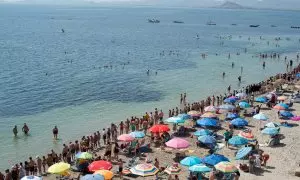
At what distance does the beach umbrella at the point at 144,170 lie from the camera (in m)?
21.7

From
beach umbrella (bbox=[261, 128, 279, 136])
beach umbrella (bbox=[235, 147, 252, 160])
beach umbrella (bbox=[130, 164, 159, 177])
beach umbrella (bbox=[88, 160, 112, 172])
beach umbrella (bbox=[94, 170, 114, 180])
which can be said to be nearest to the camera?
beach umbrella (bbox=[94, 170, 114, 180])

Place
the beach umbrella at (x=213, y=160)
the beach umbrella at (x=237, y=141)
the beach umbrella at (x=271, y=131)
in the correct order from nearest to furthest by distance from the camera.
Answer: the beach umbrella at (x=213, y=160)
the beach umbrella at (x=237, y=141)
the beach umbrella at (x=271, y=131)

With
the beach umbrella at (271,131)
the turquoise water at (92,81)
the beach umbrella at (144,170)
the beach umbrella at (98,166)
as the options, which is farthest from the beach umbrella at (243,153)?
the turquoise water at (92,81)

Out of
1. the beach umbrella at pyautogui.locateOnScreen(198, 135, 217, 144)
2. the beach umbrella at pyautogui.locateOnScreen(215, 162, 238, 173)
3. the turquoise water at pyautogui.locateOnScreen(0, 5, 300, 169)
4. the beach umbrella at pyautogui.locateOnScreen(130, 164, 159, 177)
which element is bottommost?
the turquoise water at pyautogui.locateOnScreen(0, 5, 300, 169)

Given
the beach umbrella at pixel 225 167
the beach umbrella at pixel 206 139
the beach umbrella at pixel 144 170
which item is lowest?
the beach umbrella at pixel 144 170

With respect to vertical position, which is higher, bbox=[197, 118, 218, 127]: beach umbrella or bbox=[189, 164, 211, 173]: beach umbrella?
bbox=[189, 164, 211, 173]: beach umbrella

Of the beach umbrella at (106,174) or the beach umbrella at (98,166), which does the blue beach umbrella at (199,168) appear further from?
the beach umbrella at (98,166)

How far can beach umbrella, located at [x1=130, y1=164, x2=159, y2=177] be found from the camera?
21.7 m

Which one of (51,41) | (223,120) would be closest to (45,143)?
(223,120)

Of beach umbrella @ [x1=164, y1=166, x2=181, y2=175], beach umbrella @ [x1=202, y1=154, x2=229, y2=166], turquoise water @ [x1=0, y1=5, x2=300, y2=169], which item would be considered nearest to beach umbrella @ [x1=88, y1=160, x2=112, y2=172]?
beach umbrella @ [x1=164, y1=166, x2=181, y2=175]

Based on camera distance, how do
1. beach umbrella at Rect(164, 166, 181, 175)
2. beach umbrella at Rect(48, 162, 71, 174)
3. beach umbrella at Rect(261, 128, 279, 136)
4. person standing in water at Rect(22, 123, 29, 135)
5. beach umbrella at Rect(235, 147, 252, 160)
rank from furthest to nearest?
person standing in water at Rect(22, 123, 29, 135) < beach umbrella at Rect(261, 128, 279, 136) < beach umbrella at Rect(235, 147, 252, 160) < beach umbrella at Rect(164, 166, 181, 175) < beach umbrella at Rect(48, 162, 71, 174)

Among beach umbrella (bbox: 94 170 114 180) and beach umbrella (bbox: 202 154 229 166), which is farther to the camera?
beach umbrella (bbox: 202 154 229 166)

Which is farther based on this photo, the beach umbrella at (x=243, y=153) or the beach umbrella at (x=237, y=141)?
the beach umbrella at (x=237, y=141)

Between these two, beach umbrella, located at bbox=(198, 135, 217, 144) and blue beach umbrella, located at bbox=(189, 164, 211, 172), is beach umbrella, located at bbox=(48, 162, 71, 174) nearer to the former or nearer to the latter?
blue beach umbrella, located at bbox=(189, 164, 211, 172)
